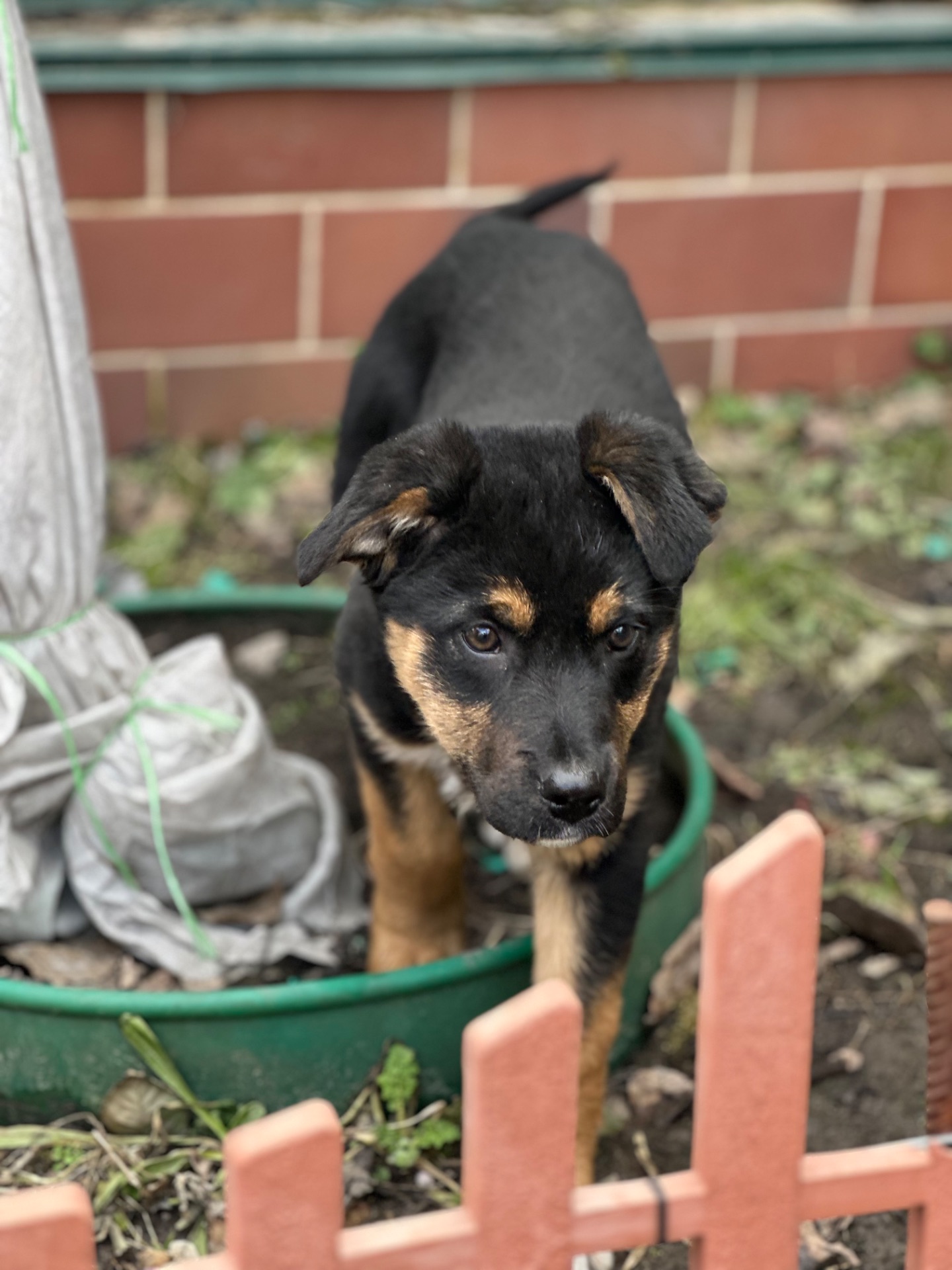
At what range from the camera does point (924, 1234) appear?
226 cm

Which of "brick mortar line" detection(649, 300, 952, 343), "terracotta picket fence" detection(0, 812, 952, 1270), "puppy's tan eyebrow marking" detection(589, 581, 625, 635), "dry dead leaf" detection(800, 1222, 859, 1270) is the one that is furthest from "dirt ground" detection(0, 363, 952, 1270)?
"puppy's tan eyebrow marking" detection(589, 581, 625, 635)

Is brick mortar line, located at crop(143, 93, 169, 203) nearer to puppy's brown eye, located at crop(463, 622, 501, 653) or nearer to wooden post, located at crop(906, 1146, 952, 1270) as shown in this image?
A: puppy's brown eye, located at crop(463, 622, 501, 653)

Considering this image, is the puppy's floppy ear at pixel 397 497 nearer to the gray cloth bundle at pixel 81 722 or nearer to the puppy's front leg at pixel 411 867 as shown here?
the puppy's front leg at pixel 411 867

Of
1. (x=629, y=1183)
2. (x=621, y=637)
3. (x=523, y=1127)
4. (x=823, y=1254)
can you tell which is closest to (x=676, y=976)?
(x=823, y=1254)

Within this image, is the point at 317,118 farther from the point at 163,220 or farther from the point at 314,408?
the point at 314,408

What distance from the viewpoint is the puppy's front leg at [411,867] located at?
335 centimetres

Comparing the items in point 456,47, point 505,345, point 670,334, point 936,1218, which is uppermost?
point 456,47

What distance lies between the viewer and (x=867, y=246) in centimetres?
633

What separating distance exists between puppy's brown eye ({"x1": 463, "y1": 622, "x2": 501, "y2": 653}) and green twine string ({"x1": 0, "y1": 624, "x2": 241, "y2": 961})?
3.19 feet

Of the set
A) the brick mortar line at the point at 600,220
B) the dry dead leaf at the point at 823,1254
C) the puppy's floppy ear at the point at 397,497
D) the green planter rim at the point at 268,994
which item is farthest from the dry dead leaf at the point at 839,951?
the brick mortar line at the point at 600,220

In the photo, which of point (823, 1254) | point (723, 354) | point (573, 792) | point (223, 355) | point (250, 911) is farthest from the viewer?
point (723, 354)

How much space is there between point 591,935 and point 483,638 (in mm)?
641

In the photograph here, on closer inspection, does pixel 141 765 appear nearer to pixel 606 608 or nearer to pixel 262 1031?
pixel 262 1031

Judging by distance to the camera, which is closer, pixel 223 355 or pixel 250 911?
pixel 250 911
